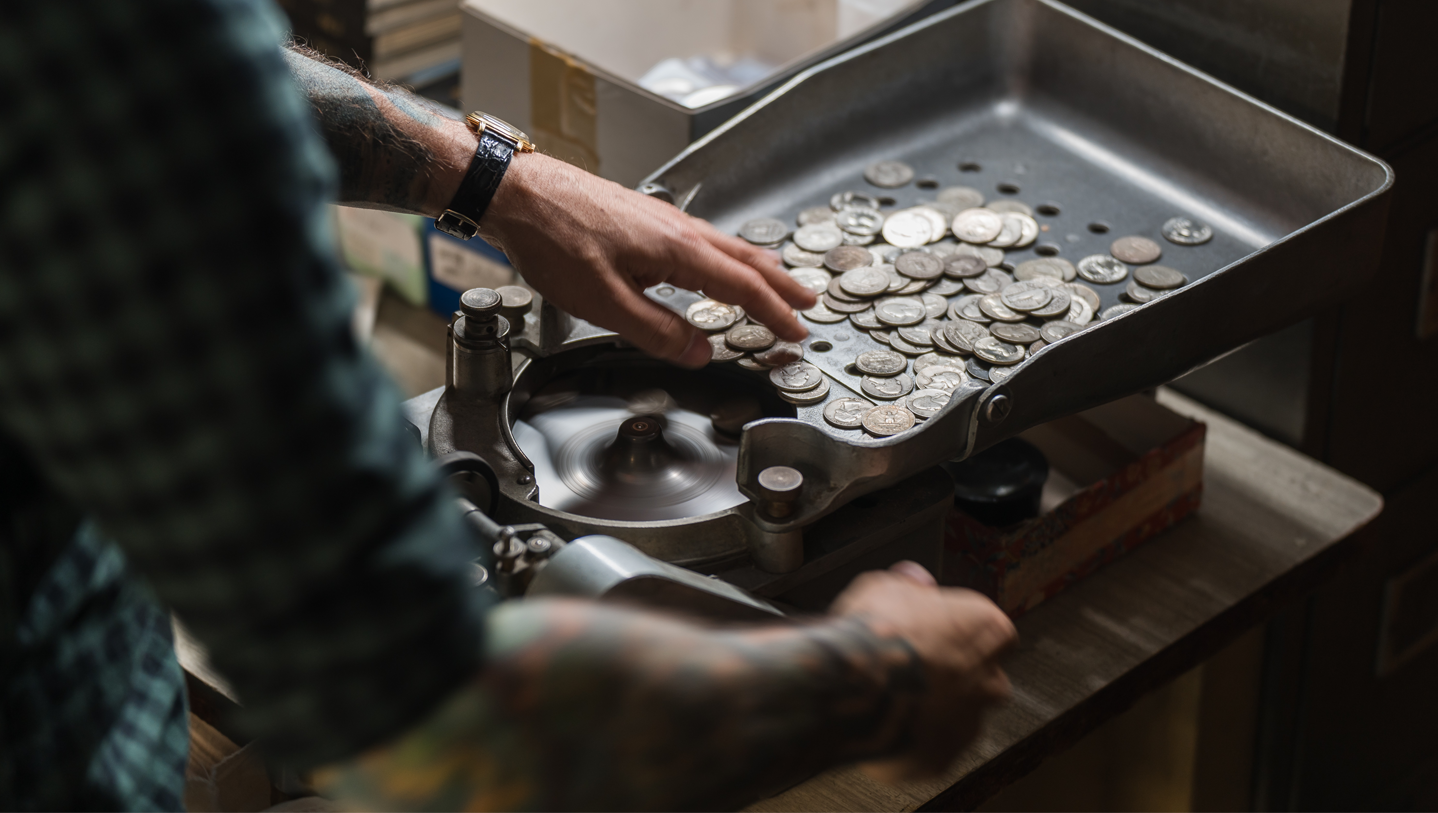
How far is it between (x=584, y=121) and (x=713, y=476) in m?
0.61

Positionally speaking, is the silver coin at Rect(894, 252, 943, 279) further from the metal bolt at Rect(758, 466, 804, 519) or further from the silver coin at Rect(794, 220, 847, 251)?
the metal bolt at Rect(758, 466, 804, 519)

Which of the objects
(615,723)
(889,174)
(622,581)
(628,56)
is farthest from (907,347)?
(628,56)

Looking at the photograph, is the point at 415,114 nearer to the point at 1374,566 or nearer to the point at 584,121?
A: the point at 584,121

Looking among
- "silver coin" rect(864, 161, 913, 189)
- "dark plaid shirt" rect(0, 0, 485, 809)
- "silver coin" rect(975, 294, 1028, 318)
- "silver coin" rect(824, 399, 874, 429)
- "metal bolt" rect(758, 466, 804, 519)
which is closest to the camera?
"dark plaid shirt" rect(0, 0, 485, 809)

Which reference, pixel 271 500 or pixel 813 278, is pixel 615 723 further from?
pixel 813 278

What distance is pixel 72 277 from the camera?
47cm

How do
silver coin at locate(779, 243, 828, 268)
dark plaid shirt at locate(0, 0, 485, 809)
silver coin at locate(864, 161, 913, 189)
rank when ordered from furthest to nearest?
1. silver coin at locate(864, 161, 913, 189)
2. silver coin at locate(779, 243, 828, 268)
3. dark plaid shirt at locate(0, 0, 485, 809)

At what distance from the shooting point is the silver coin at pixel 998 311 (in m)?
1.17

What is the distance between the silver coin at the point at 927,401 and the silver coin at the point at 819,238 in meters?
0.24

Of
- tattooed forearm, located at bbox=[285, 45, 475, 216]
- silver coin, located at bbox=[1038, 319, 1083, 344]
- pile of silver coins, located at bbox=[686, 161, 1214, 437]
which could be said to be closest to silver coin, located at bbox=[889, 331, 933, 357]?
pile of silver coins, located at bbox=[686, 161, 1214, 437]

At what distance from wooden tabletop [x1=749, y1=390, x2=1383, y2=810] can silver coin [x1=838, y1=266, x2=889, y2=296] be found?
1.15 feet

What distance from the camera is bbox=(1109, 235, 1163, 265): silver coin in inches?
49.4

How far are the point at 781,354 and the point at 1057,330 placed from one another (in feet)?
0.81

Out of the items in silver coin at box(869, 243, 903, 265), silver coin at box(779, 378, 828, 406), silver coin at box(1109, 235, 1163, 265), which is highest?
silver coin at box(1109, 235, 1163, 265)
